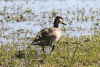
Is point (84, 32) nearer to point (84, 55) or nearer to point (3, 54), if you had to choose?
point (84, 55)

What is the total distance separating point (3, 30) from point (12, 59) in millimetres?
3559

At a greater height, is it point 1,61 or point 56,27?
point 56,27

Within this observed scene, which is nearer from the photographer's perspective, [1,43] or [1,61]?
[1,61]

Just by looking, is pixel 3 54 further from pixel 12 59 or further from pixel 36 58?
pixel 36 58

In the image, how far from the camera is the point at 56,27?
7.06 meters

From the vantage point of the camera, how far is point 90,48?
273 inches

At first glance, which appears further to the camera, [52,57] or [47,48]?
[47,48]

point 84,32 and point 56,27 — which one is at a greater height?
Result: point 56,27

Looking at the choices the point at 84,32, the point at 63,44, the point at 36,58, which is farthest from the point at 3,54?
the point at 84,32

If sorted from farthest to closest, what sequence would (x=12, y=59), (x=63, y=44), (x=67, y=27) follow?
(x=67, y=27) → (x=63, y=44) → (x=12, y=59)

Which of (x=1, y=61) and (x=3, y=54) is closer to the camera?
(x=1, y=61)

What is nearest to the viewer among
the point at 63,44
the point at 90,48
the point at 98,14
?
the point at 90,48

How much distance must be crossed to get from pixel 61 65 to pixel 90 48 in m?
1.82

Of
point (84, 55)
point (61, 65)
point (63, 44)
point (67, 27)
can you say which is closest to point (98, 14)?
point (67, 27)
